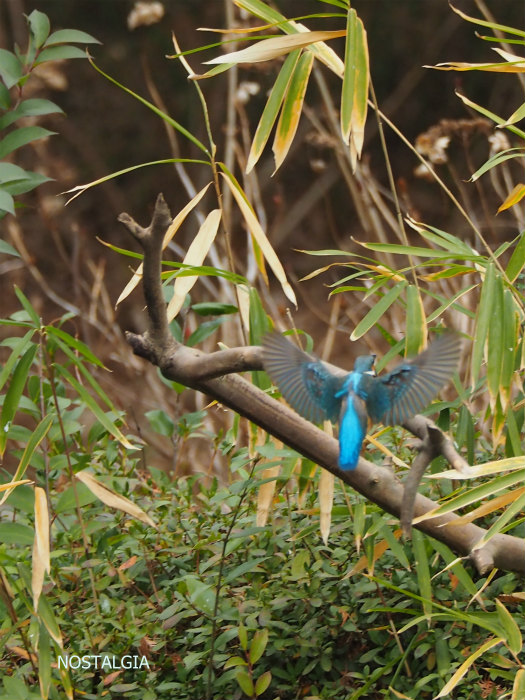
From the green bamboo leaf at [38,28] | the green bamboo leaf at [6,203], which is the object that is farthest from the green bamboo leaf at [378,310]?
the green bamboo leaf at [38,28]

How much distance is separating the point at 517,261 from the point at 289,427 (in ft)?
1.88

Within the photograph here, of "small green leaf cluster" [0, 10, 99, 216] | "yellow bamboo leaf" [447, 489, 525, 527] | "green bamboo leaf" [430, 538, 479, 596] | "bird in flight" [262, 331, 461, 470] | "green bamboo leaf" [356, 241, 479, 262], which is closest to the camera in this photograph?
"bird in flight" [262, 331, 461, 470]

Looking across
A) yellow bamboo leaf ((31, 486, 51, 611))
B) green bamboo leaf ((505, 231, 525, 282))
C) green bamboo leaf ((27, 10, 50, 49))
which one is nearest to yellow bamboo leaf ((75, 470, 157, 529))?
yellow bamboo leaf ((31, 486, 51, 611))

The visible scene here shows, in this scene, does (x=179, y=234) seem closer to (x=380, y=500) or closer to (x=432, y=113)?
(x=432, y=113)

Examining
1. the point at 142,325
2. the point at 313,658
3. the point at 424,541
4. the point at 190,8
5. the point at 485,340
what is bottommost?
the point at 142,325

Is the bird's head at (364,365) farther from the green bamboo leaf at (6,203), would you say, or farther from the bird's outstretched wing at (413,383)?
the green bamboo leaf at (6,203)

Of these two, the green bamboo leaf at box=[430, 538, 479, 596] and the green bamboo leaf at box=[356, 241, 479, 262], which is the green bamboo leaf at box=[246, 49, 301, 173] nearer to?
the green bamboo leaf at box=[356, 241, 479, 262]

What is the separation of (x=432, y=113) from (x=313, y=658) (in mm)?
3465

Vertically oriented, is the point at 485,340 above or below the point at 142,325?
above

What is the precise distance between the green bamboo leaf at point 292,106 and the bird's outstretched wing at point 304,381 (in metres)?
0.40

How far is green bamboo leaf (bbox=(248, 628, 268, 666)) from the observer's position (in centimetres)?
147

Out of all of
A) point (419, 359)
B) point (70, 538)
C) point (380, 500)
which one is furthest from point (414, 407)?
point (70, 538)

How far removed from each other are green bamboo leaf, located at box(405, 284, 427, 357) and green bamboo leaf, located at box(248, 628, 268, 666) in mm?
516

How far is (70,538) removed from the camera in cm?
184
